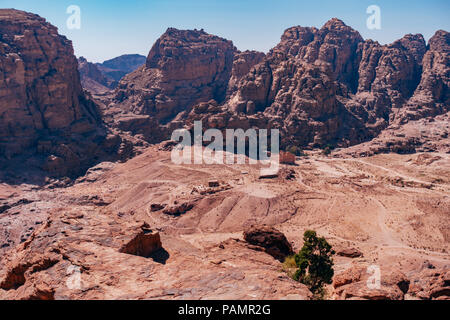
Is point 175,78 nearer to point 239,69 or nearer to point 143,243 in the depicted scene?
point 239,69

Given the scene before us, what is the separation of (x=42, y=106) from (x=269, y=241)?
264 ft

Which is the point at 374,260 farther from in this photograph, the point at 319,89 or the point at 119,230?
the point at 319,89

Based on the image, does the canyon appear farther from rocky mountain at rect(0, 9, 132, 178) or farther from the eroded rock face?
→ the eroded rock face

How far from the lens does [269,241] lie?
33000 millimetres

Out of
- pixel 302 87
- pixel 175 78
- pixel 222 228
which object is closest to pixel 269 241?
pixel 222 228

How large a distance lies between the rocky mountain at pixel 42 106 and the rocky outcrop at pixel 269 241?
63.2 metres

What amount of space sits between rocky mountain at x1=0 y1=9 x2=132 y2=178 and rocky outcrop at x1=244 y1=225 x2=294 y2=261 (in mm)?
63158

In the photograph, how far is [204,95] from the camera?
133875 mm

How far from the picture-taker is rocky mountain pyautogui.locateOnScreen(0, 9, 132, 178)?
82312 mm

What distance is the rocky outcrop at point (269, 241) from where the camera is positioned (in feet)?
106

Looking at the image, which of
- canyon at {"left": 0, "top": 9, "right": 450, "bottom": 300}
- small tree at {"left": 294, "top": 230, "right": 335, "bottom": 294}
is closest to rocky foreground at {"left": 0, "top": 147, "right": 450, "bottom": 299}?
canyon at {"left": 0, "top": 9, "right": 450, "bottom": 300}

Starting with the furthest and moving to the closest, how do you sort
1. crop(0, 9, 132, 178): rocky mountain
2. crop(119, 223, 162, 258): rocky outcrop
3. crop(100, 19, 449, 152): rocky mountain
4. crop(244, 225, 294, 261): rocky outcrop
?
crop(100, 19, 449, 152): rocky mountain, crop(0, 9, 132, 178): rocky mountain, crop(244, 225, 294, 261): rocky outcrop, crop(119, 223, 162, 258): rocky outcrop

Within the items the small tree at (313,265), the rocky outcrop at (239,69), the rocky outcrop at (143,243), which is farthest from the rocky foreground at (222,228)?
the rocky outcrop at (239,69)
